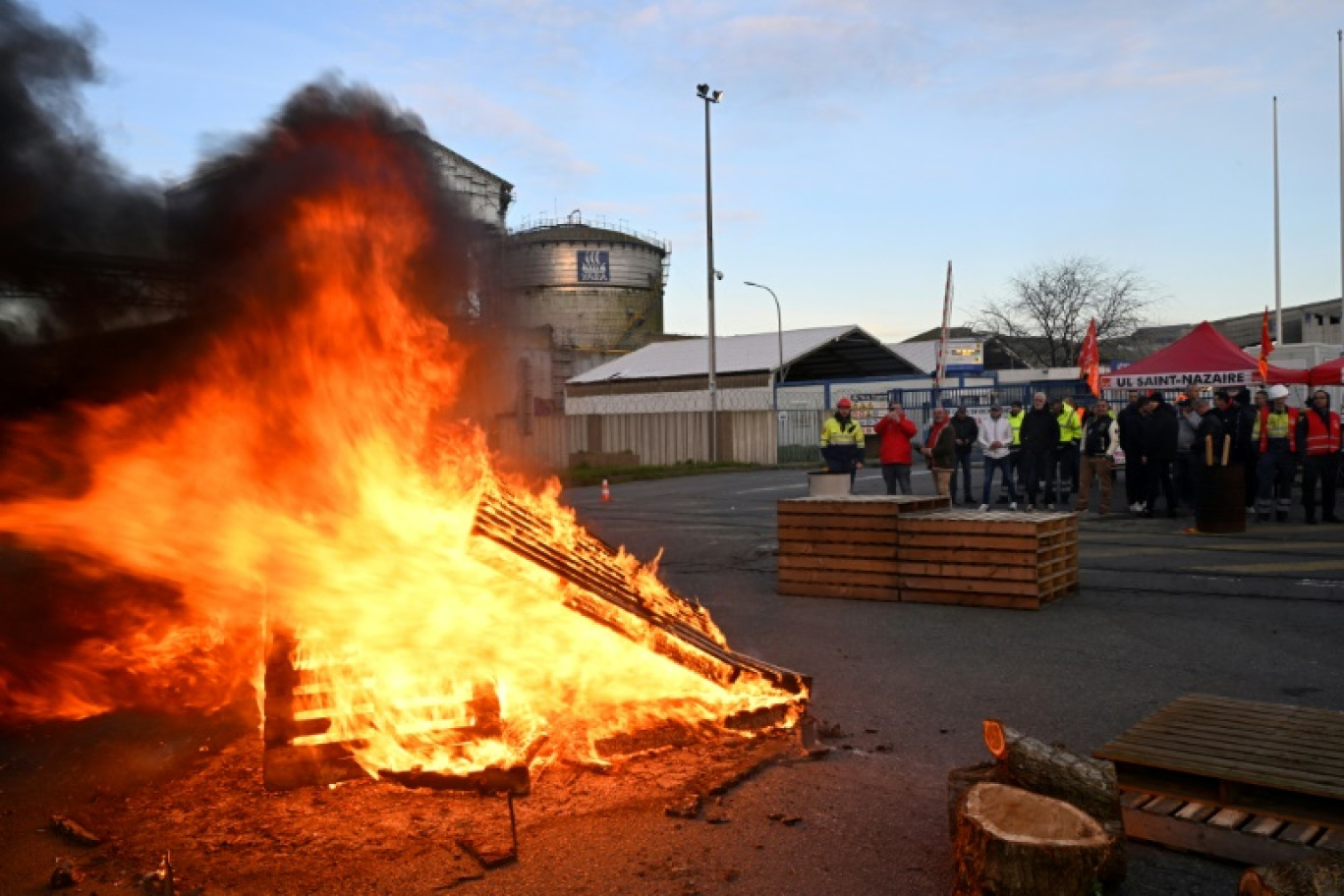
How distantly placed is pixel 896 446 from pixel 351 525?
11782 millimetres

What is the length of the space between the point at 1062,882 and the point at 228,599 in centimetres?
504

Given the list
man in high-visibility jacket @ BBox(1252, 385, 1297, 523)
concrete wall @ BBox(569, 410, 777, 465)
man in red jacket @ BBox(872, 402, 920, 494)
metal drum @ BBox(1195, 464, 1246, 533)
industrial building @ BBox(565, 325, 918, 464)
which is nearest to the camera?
metal drum @ BBox(1195, 464, 1246, 533)

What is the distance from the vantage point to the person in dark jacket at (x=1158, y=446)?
15664 millimetres

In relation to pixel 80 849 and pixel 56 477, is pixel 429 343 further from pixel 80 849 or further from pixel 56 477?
pixel 80 849

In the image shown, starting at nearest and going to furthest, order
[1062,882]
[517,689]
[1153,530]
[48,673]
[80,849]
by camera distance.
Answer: [1062,882], [80,849], [517,689], [48,673], [1153,530]

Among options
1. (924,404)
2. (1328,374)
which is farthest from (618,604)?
(924,404)

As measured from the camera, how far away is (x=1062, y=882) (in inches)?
137

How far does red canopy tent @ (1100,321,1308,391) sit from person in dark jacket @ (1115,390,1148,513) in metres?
1.72

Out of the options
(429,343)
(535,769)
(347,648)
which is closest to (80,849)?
(347,648)

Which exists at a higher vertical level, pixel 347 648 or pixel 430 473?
pixel 430 473

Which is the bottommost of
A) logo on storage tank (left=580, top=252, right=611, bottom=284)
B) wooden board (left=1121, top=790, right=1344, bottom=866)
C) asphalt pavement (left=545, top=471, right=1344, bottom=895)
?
asphalt pavement (left=545, top=471, right=1344, bottom=895)

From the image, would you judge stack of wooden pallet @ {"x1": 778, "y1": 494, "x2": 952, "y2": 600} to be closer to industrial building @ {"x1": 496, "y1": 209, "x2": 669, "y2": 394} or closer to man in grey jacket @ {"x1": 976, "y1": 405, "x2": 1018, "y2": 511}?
man in grey jacket @ {"x1": 976, "y1": 405, "x2": 1018, "y2": 511}

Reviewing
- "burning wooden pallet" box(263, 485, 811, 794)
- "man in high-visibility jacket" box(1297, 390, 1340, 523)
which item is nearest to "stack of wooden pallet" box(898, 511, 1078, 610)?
"burning wooden pallet" box(263, 485, 811, 794)

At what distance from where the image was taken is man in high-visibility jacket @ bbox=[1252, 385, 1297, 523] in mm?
14961
